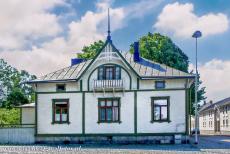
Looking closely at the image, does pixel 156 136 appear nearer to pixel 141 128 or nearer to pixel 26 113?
pixel 141 128

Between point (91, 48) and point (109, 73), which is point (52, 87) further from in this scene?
point (91, 48)

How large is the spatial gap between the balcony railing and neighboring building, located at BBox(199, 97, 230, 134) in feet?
113

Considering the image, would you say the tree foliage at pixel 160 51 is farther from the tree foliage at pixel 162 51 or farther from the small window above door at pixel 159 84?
the small window above door at pixel 159 84

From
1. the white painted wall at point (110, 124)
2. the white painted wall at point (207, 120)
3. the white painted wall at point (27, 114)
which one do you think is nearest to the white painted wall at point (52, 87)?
the white painted wall at point (110, 124)

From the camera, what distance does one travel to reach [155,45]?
52.5 metres

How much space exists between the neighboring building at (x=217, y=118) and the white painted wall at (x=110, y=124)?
111 feet

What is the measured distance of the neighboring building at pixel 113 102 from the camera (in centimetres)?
3189

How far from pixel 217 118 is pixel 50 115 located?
155ft

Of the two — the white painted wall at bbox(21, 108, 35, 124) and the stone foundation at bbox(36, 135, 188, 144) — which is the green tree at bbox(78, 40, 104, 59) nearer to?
the white painted wall at bbox(21, 108, 35, 124)

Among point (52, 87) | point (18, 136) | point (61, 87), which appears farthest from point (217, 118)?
point (18, 136)

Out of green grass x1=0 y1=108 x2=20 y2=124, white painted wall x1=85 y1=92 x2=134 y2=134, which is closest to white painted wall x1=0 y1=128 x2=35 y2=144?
white painted wall x1=85 y1=92 x2=134 y2=134

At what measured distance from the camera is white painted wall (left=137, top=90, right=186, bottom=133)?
3177 cm

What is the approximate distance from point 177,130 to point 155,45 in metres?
22.2

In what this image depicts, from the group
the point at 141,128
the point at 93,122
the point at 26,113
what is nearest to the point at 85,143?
the point at 93,122
